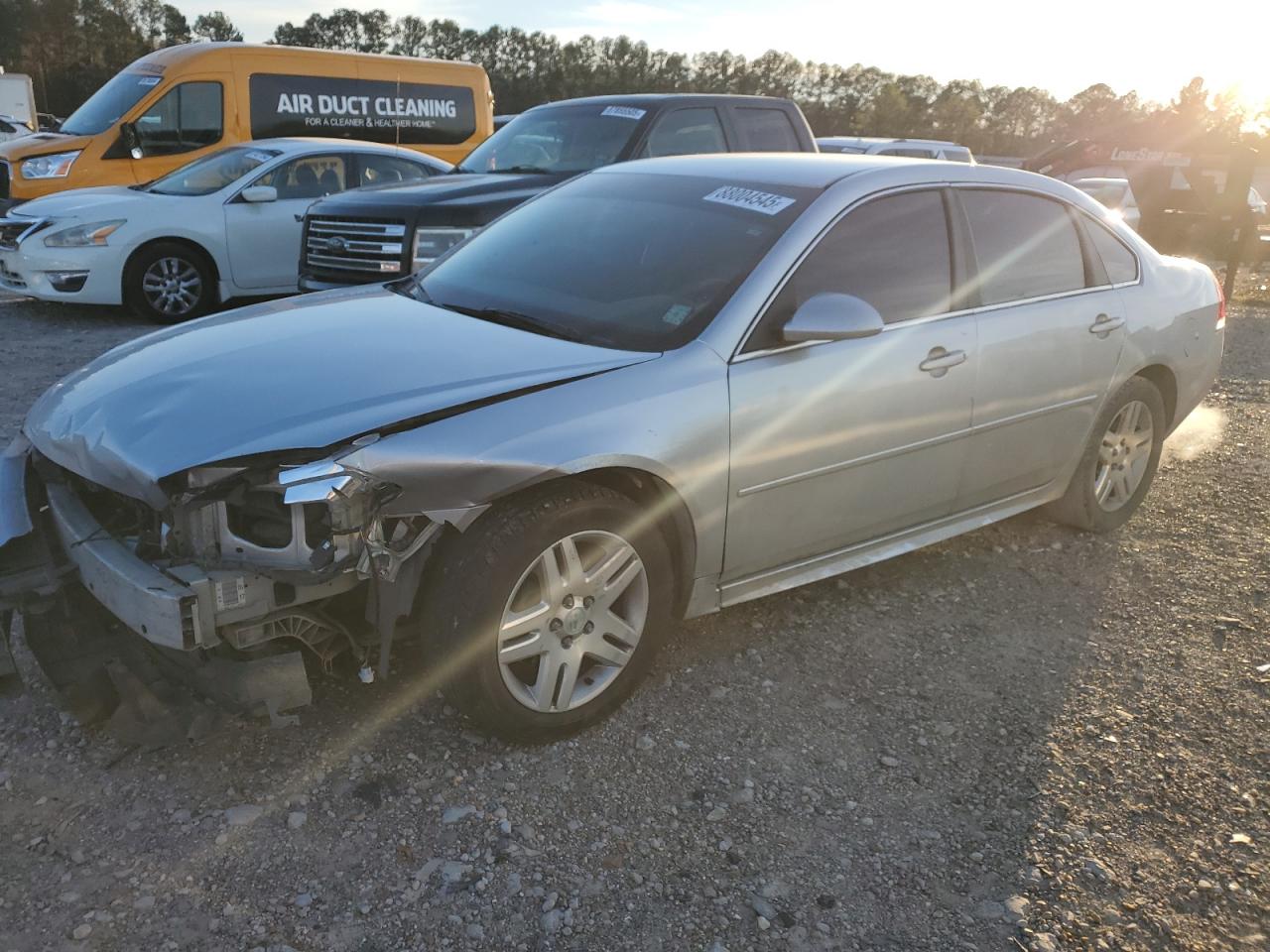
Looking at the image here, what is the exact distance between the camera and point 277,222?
9477 millimetres

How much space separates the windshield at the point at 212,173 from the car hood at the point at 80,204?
296 millimetres

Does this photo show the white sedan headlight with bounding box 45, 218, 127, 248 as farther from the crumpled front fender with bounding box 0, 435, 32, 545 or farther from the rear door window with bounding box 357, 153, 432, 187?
the crumpled front fender with bounding box 0, 435, 32, 545

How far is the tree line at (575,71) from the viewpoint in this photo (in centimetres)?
6625

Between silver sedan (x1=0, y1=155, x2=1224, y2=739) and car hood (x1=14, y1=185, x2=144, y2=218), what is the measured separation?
5911 millimetres

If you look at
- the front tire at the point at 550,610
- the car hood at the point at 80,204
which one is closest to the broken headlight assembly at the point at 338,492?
the front tire at the point at 550,610

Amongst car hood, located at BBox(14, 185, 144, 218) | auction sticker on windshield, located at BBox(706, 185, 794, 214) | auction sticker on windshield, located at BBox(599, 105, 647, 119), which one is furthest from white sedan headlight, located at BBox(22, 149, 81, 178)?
auction sticker on windshield, located at BBox(706, 185, 794, 214)

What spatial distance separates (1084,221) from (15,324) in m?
8.37

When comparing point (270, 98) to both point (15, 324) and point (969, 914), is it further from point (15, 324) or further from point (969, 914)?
point (969, 914)

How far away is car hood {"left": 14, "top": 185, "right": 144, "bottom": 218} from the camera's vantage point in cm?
887

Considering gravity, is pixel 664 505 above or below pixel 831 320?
below

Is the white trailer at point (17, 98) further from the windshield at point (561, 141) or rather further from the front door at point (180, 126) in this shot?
the windshield at point (561, 141)

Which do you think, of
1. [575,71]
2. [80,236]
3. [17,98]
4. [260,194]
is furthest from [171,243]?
[575,71]

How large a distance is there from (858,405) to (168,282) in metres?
7.42

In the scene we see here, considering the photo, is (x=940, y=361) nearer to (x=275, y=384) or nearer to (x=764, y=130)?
(x=275, y=384)
